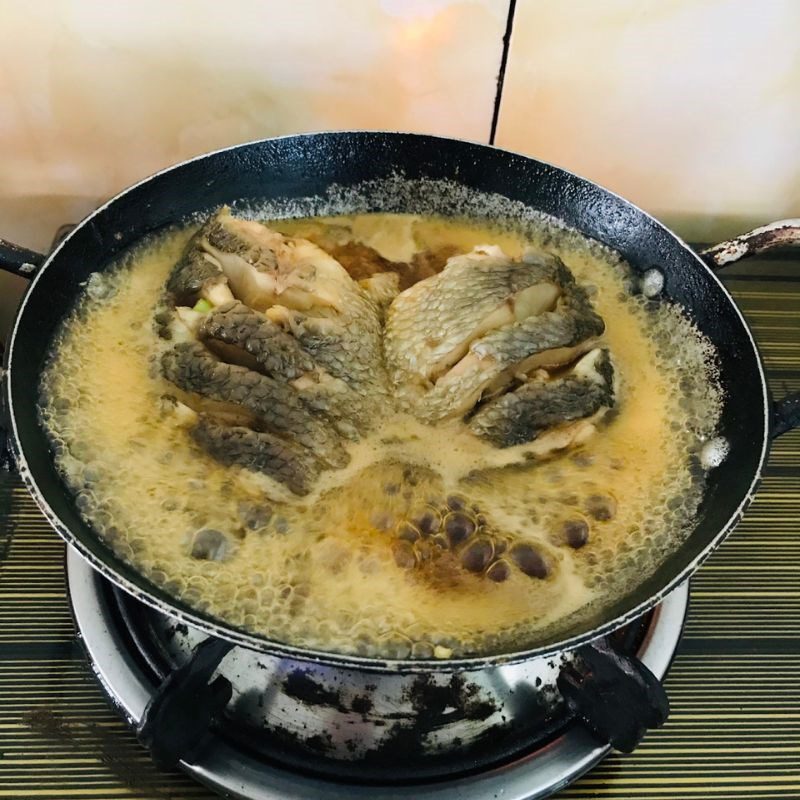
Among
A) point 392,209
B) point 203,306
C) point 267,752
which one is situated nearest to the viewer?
point 267,752

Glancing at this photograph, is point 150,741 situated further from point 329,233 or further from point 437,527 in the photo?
point 329,233

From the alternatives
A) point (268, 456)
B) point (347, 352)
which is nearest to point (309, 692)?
point (268, 456)

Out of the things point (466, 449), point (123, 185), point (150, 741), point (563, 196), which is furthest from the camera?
point (123, 185)

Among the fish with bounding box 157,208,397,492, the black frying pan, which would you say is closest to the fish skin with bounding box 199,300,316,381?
the fish with bounding box 157,208,397,492

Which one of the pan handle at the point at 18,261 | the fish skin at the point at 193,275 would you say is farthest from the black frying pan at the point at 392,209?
the fish skin at the point at 193,275

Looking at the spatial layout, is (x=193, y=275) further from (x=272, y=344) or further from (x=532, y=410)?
(x=532, y=410)

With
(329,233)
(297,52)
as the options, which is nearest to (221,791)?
(329,233)

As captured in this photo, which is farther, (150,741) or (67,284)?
(67,284)

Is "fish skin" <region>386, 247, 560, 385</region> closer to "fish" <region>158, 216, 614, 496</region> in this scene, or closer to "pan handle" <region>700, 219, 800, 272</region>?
"fish" <region>158, 216, 614, 496</region>
